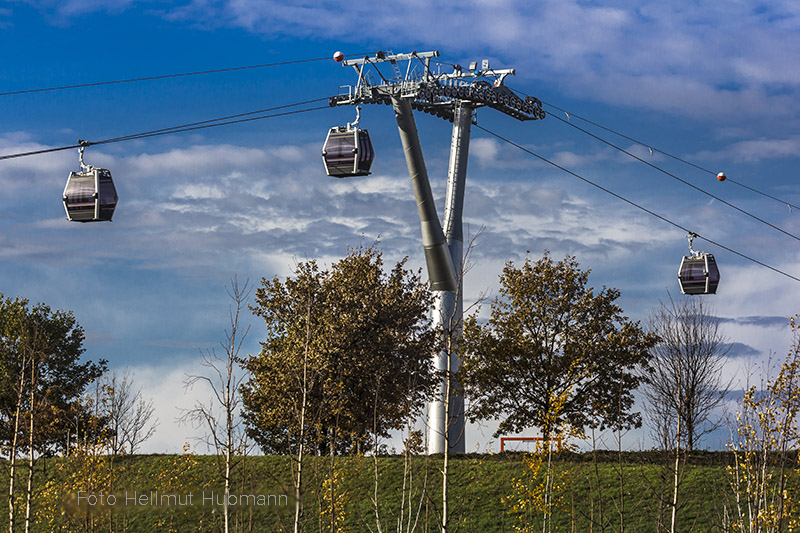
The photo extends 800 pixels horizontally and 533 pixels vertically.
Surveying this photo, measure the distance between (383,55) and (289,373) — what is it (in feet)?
43.5

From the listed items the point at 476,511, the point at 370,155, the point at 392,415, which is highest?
the point at 370,155

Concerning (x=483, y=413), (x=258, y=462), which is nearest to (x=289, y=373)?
(x=258, y=462)

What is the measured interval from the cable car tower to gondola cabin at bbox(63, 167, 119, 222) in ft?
36.0

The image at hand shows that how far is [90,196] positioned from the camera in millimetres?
17938

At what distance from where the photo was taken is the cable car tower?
2875 centimetres

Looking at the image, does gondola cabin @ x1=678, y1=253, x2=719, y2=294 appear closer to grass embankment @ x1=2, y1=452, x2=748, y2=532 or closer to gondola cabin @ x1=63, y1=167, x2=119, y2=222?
grass embankment @ x1=2, y1=452, x2=748, y2=532

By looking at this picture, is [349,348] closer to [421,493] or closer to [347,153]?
[421,493]

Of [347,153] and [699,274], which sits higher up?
[347,153]

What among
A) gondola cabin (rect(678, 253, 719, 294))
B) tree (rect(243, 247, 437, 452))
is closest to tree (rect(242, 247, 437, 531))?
tree (rect(243, 247, 437, 452))

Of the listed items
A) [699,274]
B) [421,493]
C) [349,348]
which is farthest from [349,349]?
[699,274]

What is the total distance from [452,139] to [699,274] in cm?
1346

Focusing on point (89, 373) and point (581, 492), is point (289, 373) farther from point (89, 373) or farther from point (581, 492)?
point (89, 373)

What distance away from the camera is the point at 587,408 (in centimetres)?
3684

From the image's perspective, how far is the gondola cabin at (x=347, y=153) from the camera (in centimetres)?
1969
